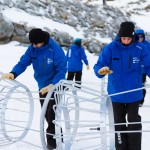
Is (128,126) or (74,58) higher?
(74,58)

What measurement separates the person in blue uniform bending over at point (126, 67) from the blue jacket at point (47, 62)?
1.63 feet

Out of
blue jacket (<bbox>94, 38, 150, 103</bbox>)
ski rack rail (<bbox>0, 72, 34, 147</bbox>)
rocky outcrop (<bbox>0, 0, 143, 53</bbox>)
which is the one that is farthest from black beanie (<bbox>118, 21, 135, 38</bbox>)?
rocky outcrop (<bbox>0, 0, 143, 53</bbox>)

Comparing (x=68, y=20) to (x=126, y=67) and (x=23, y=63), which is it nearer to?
(x=23, y=63)

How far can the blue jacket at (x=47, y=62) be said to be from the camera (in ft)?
13.9

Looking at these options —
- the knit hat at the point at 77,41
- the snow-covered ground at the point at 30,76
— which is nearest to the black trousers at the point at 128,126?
the snow-covered ground at the point at 30,76

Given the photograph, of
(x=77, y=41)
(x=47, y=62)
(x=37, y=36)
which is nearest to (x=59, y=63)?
(x=47, y=62)

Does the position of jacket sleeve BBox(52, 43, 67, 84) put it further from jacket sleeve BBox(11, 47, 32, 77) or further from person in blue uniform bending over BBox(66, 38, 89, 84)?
person in blue uniform bending over BBox(66, 38, 89, 84)

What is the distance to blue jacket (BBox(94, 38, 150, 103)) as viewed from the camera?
3.86m

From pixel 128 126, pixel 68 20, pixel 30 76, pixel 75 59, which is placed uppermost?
pixel 68 20

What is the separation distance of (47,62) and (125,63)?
926mm

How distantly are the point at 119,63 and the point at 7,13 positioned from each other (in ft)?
40.7

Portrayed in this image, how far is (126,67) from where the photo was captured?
12.7 ft

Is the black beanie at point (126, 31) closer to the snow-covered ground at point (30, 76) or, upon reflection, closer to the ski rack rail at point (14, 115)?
the snow-covered ground at point (30, 76)

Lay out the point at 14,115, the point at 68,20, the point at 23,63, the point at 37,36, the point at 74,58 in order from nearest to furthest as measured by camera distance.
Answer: the point at 37,36, the point at 23,63, the point at 14,115, the point at 74,58, the point at 68,20
